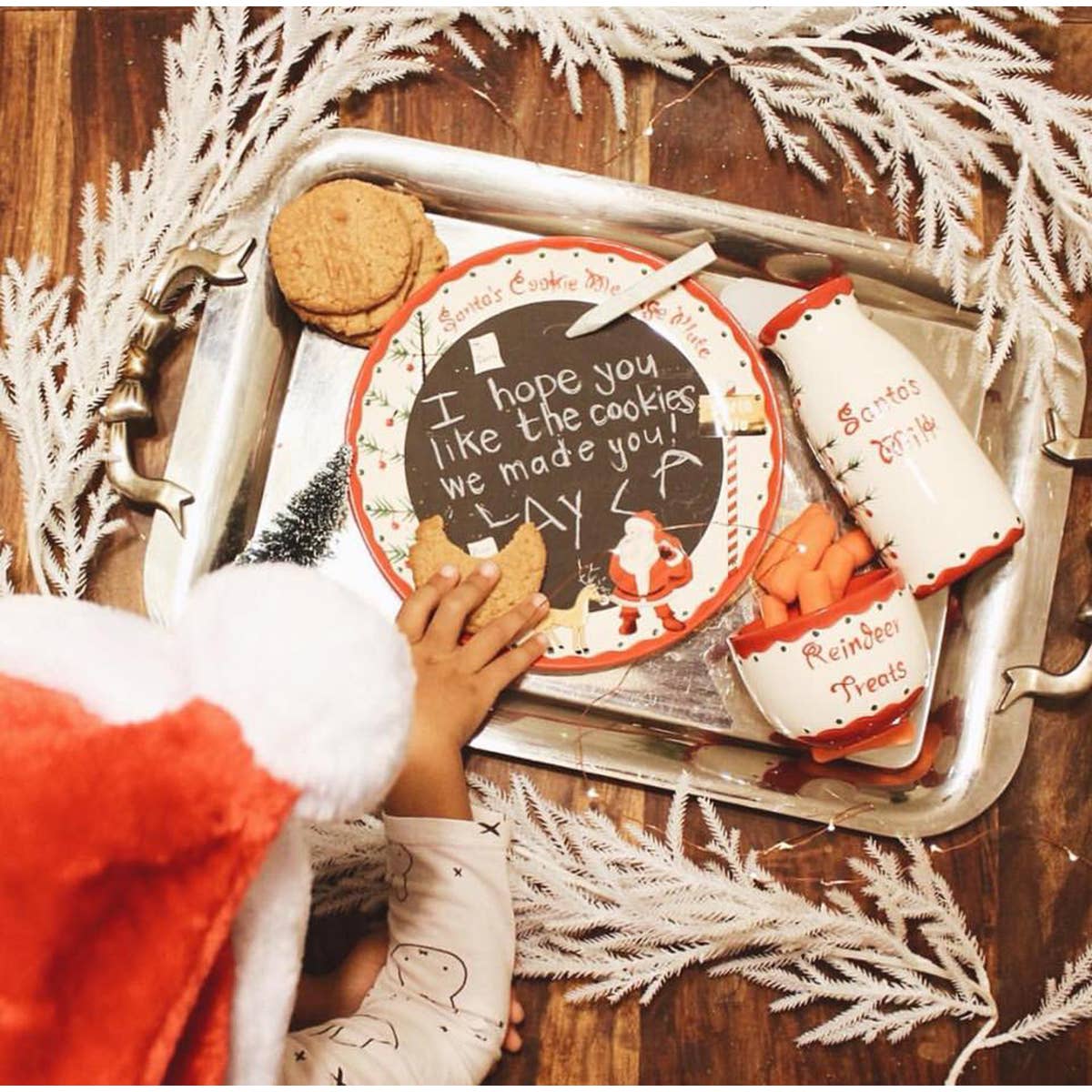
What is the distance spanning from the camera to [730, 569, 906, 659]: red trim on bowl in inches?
25.6

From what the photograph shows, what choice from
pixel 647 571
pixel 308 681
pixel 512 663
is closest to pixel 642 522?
pixel 647 571

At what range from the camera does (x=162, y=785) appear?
1.26 feet

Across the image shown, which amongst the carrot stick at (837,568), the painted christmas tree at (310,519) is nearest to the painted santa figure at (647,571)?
the carrot stick at (837,568)

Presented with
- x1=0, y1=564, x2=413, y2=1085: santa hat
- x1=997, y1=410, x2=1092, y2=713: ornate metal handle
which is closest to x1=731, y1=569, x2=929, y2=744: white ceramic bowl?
x1=997, y1=410, x2=1092, y2=713: ornate metal handle

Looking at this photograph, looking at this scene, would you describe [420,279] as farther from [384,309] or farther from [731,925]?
[731,925]

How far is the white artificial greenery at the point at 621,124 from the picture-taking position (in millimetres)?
728

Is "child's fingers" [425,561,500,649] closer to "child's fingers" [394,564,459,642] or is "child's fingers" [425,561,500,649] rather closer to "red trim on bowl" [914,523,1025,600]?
"child's fingers" [394,564,459,642]

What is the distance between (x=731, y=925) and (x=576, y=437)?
1.26 ft

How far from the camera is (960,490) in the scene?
67cm

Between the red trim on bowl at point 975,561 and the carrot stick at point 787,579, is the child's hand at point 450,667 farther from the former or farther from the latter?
the red trim on bowl at point 975,561

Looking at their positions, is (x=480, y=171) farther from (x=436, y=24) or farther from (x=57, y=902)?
(x=57, y=902)

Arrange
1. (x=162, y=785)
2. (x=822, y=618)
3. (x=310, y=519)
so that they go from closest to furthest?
1. (x=162, y=785)
2. (x=822, y=618)
3. (x=310, y=519)

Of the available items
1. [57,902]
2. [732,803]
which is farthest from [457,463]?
[57,902]

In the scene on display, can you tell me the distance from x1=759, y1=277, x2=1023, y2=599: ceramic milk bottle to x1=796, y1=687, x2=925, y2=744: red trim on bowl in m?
0.08
